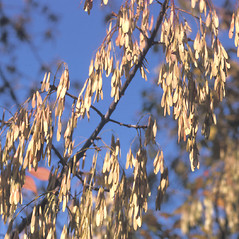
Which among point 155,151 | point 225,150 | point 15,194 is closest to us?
point 15,194

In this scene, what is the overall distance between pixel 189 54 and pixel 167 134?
71.0 inches

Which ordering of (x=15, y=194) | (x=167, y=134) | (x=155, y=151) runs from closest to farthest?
(x=15, y=194)
(x=155, y=151)
(x=167, y=134)

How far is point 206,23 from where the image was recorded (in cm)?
129

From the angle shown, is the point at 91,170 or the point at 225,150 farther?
the point at 225,150

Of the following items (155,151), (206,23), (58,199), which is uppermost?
(206,23)

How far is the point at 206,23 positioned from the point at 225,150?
216cm

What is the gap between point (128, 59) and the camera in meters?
1.25

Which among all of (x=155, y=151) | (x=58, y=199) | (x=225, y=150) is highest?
(x=225, y=150)

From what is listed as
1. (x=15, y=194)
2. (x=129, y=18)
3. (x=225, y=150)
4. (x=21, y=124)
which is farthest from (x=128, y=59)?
(x=225, y=150)

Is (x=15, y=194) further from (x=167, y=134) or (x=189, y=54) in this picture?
(x=167, y=134)

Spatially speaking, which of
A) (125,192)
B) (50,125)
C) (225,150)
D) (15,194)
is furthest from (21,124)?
(225,150)

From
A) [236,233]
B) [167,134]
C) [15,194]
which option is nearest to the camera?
[15,194]

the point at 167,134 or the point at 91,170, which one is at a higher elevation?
the point at 167,134

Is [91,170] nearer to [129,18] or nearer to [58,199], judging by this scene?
[58,199]
